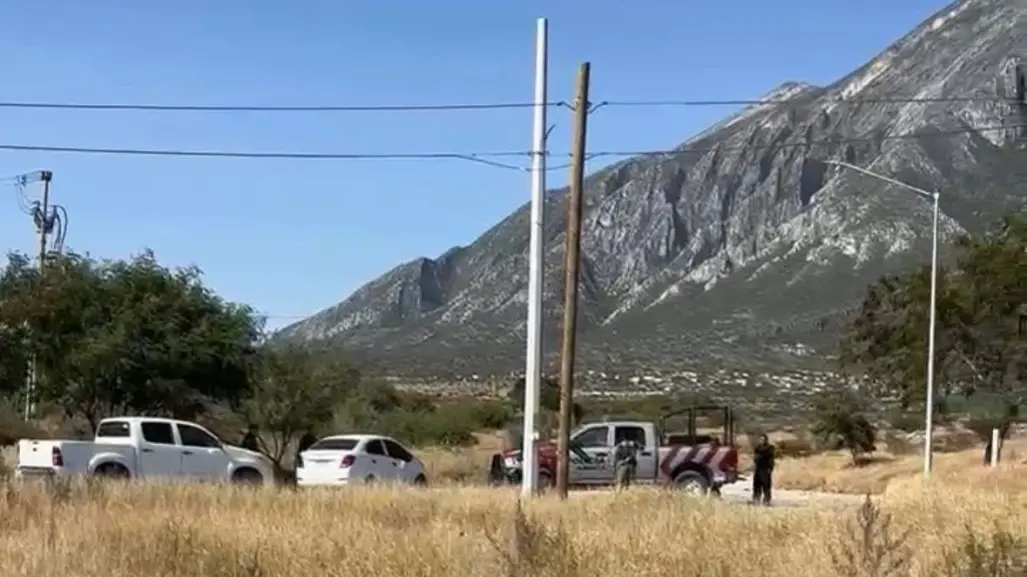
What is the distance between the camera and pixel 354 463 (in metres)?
35.6

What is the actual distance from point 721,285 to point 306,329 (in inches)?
1889

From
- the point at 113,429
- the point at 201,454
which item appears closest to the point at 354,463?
the point at 201,454

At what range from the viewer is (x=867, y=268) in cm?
8856

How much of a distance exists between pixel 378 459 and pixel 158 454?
6.07 m

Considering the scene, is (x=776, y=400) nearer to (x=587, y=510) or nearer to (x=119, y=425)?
(x=119, y=425)

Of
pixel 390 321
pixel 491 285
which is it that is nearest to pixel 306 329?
pixel 390 321

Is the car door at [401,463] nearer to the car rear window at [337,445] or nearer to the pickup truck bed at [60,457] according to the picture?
the car rear window at [337,445]


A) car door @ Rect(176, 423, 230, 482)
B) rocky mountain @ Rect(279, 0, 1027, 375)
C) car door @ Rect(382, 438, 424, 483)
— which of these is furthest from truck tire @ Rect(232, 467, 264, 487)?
rocky mountain @ Rect(279, 0, 1027, 375)

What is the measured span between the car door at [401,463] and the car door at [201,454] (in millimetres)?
4992

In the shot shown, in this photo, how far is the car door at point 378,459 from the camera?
1412 inches

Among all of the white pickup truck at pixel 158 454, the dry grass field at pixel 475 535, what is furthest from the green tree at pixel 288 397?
the dry grass field at pixel 475 535

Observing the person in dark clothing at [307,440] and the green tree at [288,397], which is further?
the green tree at [288,397]

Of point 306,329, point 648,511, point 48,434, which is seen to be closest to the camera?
point 648,511

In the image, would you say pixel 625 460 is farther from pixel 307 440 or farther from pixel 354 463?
pixel 307 440
